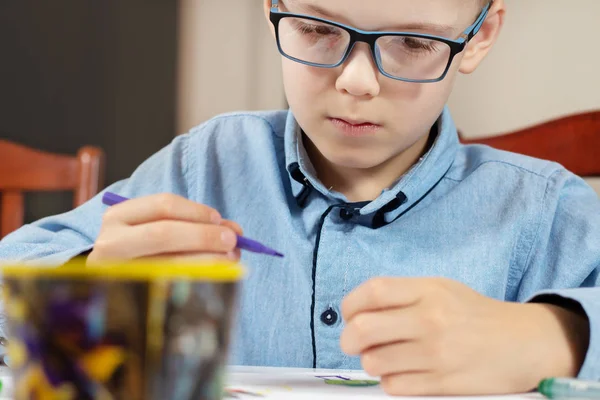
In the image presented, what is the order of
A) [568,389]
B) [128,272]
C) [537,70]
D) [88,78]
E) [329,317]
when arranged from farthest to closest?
[88,78] → [537,70] → [329,317] → [568,389] → [128,272]

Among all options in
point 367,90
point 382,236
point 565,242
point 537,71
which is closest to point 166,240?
point 367,90

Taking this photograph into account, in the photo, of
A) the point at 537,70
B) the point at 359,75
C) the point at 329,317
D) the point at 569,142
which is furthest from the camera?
the point at 537,70

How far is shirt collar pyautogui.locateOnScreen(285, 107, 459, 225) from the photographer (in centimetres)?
82

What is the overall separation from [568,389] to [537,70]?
1.23 meters

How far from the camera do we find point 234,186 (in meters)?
0.91

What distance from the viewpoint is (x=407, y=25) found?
2.24 ft

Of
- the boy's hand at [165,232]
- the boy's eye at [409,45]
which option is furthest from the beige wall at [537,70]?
the boy's hand at [165,232]

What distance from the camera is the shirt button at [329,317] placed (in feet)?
2.62

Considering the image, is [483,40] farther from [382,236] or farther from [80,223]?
[80,223]

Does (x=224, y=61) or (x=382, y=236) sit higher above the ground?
(x=224, y=61)

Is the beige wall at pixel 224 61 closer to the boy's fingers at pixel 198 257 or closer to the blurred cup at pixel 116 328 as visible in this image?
the boy's fingers at pixel 198 257

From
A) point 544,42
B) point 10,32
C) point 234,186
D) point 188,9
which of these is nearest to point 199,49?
point 188,9

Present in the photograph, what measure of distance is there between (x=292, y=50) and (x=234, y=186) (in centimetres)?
23

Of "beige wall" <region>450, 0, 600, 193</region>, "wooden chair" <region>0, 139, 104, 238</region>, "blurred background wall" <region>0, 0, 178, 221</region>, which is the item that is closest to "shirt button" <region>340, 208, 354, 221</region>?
"wooden chair" <region>0, 139, 104, 238</region>
